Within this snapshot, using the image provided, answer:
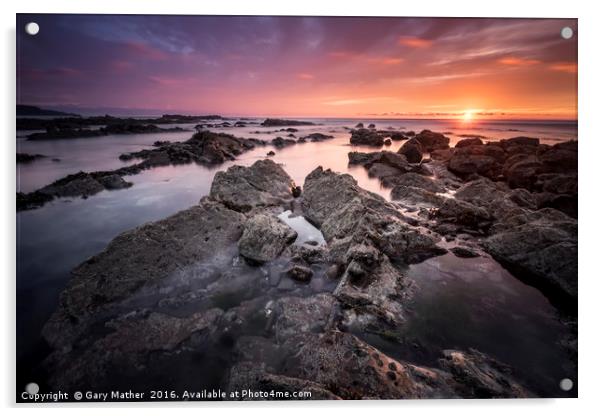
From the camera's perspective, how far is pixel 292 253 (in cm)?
408

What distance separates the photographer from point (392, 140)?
58.7ft

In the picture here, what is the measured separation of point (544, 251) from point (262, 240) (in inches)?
150

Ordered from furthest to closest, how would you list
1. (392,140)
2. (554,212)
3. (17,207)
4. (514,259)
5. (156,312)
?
(392,140)
(554,212)
(514,259)
(17,207)
(156,312)

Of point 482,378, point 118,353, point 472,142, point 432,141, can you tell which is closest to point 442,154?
point 472,142

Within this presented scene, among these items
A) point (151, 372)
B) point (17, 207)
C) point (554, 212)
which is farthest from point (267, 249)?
point (554, 212)

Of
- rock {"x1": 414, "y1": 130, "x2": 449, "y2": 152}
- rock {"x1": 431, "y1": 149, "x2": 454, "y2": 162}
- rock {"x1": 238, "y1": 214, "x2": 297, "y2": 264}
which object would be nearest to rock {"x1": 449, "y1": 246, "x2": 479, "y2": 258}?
rock {"x1": 238, "y1": 214, "x2": 297, "y2": 264}

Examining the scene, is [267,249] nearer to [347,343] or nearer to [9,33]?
[347,343]

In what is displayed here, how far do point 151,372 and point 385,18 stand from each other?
4.68 metres

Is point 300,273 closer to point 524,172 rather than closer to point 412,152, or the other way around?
point 524,172

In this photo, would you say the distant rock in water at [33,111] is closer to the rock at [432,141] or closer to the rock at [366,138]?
the rock at [366,138]

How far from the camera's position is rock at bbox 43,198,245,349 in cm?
296

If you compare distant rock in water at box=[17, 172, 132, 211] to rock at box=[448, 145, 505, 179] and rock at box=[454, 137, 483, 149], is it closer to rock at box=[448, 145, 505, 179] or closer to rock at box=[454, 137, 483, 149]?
rock at box=[448, 145, 505, 179]

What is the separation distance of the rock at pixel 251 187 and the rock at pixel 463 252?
3.44 metres

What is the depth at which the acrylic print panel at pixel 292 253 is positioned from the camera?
270 cm
